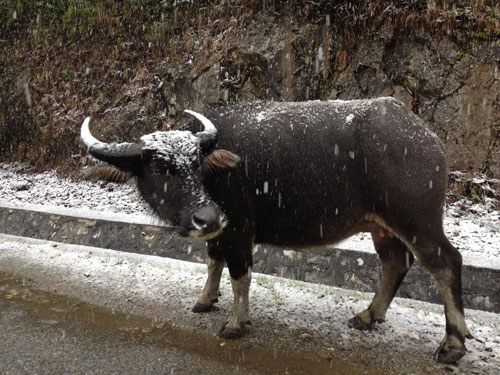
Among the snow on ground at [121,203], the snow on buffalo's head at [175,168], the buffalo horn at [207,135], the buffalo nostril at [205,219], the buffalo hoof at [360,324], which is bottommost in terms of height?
the snow on ground at [121,203]

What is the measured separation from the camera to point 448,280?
326cm

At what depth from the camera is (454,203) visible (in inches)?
261

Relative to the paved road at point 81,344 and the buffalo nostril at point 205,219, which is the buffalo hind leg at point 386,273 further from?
the buffalo nostril at point 205,219

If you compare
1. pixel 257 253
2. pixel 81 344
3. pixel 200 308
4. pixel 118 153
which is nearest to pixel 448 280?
pixel 200 308

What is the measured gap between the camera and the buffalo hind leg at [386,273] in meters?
3.78

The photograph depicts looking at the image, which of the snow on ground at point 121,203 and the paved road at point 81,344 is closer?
the paved road at point 81,344

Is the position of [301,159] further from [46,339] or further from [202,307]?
[46,339]

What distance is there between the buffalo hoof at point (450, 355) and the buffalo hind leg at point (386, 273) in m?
0.66

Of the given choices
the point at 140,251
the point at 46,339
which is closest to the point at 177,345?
the point at 46,339

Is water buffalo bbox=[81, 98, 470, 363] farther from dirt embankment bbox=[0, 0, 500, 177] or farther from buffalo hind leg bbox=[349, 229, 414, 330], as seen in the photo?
dirt embankment bbox=[0, 0, 500, 177]

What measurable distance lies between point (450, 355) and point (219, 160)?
230 centimetres

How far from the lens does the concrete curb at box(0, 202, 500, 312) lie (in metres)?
4.07

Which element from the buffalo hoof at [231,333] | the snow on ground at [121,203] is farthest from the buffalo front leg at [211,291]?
the snow on ground at [121,203]

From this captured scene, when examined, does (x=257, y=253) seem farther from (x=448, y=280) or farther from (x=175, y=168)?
(x=448, y=280)
